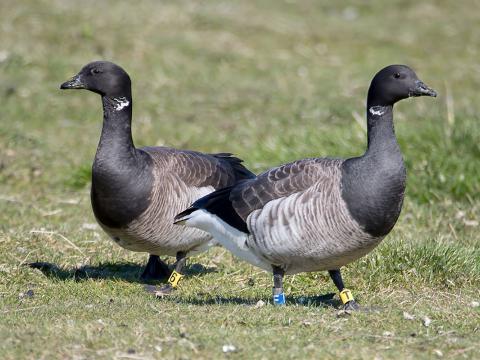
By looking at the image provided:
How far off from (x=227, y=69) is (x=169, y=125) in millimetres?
3420

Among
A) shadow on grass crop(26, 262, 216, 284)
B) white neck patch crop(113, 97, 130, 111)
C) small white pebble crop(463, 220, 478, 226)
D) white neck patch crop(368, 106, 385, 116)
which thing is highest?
white neck patch crop(368, 106, 385, 116)

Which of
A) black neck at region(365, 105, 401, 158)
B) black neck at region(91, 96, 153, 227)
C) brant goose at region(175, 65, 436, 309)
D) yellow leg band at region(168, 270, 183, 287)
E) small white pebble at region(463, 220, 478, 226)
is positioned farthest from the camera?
small white pebble at region(463, 220, 478, 226)

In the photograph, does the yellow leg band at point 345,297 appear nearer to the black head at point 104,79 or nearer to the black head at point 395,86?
the black head at point 395,86

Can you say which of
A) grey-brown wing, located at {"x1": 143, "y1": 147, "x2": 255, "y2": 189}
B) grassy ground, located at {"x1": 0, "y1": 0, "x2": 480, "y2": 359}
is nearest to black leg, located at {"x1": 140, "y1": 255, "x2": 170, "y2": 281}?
grassy ground, located at {"x1": 0, "y1": 0, "x2": 480, "y2": 359}

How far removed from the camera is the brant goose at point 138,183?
8.12 metres

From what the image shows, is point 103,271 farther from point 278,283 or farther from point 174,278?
point 278,283

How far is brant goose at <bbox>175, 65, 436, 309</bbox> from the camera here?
274 inches

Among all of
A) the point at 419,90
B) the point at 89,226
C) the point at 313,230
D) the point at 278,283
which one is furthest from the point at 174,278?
the point at 419,90

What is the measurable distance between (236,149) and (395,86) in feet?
20.5

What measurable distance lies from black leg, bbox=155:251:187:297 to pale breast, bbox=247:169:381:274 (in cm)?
140

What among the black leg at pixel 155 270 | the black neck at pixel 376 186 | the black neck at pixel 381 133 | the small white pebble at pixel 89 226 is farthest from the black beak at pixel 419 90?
the small white pebble at pixel 89 226

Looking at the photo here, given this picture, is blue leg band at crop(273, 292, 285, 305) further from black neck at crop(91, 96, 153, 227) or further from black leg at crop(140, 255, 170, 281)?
black leg at crop(140, 255, 170, 281)

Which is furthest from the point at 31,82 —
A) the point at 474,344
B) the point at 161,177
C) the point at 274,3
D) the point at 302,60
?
the point at 474,344

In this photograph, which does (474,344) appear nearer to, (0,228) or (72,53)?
(0,228)
